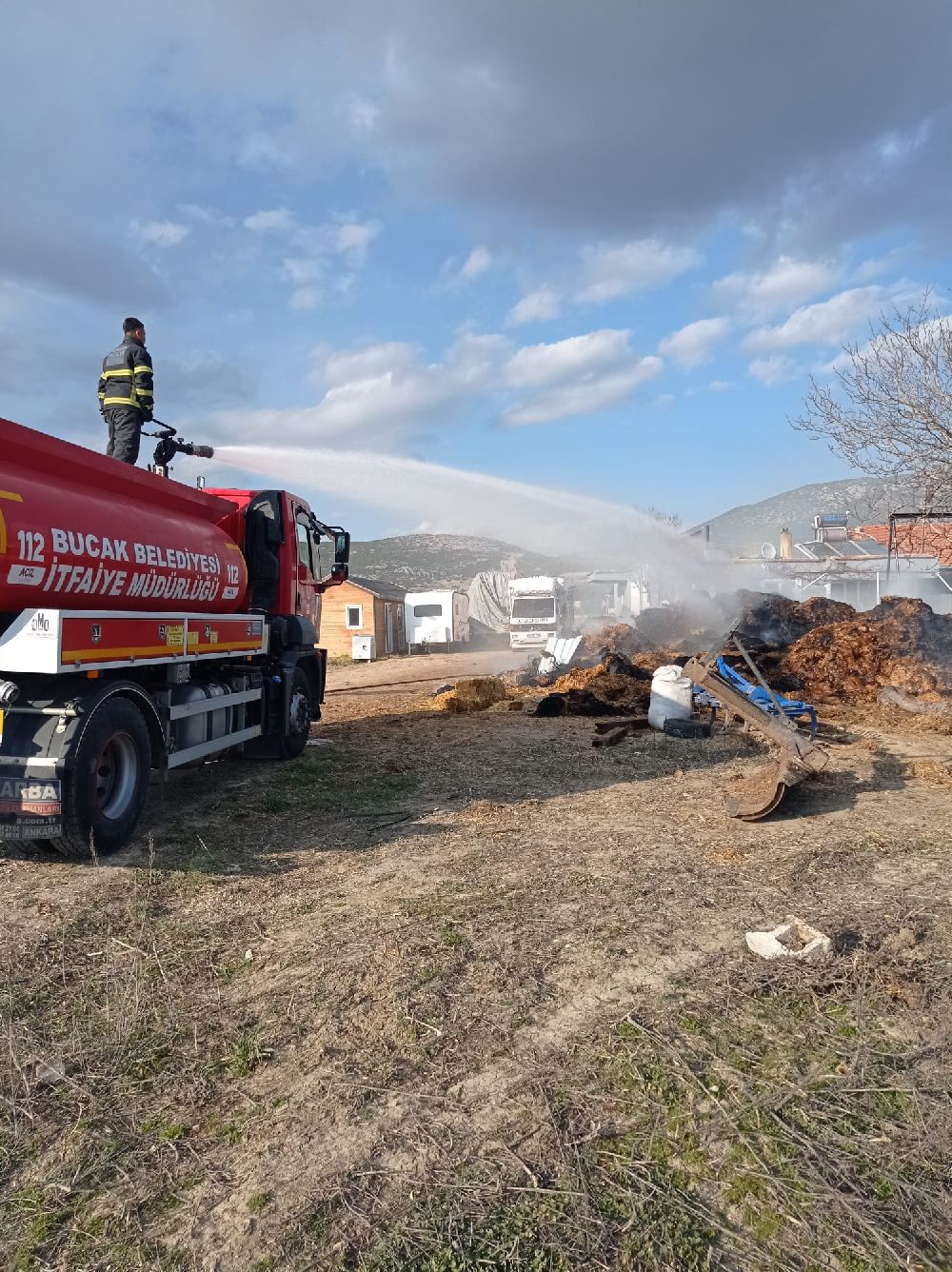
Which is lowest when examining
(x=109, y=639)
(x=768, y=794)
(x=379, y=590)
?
(x=768, y=794)

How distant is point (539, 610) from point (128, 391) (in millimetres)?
24575

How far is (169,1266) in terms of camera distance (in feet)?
7.94

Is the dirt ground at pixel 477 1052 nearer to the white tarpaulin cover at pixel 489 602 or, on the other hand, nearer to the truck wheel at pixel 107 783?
the truck wheel at pixel 107 783

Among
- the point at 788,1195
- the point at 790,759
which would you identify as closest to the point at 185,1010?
the point at 788,1195

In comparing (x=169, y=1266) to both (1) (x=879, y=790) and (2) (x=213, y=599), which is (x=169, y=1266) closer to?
(2) (x=213, y=599)

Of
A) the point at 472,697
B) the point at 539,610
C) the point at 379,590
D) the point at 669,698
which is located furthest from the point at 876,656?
the point at 379,590

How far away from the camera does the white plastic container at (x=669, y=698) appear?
39.6ft

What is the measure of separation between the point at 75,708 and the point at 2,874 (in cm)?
136

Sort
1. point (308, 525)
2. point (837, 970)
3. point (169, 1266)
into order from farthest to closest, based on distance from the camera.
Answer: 1. point (308, 525)
2. point (837, 970)
3. point (169, 1266)

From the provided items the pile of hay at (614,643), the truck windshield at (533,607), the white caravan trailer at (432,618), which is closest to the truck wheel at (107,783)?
the pile of hay at (614,643)

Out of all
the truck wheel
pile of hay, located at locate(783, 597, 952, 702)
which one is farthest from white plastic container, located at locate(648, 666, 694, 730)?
the truck wheel

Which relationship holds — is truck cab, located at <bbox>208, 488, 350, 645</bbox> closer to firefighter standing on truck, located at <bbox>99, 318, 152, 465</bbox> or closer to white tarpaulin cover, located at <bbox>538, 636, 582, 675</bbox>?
firefighter standing on truck, located at <bbox>99, 318, 152, 465</bbox>

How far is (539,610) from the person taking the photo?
107 feet

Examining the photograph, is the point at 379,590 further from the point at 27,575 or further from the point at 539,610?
the point at 27,575
